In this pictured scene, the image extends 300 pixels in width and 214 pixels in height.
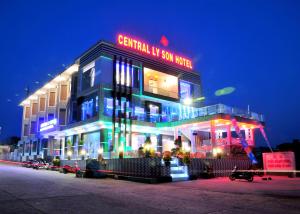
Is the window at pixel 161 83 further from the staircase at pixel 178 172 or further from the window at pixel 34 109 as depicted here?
the window at pixel 34 109

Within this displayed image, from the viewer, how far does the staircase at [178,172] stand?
1896 centimetres

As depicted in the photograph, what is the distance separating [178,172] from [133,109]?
14.4 m

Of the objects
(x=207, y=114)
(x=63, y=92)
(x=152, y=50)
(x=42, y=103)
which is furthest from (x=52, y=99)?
(x=207, y=114)

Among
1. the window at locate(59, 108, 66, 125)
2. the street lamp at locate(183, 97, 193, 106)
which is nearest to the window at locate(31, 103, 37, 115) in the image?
the window at locate(59, 108, 66, 125)

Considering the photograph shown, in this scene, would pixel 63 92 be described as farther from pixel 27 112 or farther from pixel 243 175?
pixel 243 175

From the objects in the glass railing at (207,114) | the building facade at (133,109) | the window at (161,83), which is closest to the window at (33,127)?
the building facade at (133,109)

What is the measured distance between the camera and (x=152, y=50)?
120 ft

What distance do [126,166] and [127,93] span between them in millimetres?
13397

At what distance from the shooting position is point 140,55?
34469mm

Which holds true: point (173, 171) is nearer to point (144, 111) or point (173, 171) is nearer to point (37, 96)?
point (144, 111)

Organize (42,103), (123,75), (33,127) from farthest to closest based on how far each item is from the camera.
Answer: (33,127), (42,103), (123,75)

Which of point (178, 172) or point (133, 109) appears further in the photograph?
point (133, 109)

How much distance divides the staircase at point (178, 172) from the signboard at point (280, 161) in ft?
26.8

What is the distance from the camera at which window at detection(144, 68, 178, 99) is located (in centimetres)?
3716
